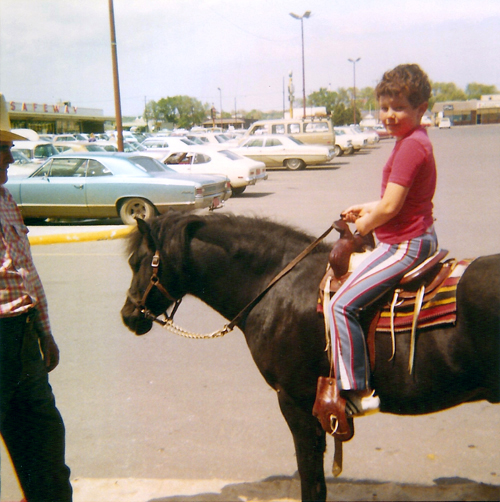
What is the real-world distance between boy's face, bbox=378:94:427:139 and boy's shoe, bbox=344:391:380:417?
120 cm

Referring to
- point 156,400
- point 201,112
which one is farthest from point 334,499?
point 201,112

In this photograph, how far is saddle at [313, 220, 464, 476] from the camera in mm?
2344

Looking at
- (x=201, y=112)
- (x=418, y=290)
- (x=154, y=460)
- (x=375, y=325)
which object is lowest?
(x=154, y=460)

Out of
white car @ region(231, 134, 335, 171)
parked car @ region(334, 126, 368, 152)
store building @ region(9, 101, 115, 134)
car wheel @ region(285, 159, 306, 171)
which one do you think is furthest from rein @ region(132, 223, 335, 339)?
store building @ region(9, 101, 115, 134)

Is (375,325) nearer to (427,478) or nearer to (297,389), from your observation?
(297,389)

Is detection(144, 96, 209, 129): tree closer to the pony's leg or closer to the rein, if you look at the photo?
the rein

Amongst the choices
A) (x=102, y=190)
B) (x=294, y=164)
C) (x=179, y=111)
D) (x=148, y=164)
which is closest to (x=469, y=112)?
(x=179, y=111)

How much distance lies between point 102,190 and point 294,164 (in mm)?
14814

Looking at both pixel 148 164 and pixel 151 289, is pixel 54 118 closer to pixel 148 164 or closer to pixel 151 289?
pixel 148 164

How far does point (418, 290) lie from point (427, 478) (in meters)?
1.39

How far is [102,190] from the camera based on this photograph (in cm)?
1180

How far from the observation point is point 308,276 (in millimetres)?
2643

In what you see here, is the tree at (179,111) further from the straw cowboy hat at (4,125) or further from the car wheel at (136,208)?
the straw cowboy hat at (4,125)

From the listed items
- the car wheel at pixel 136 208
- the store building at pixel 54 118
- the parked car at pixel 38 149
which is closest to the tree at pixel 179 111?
the store building at pixel 54 118
